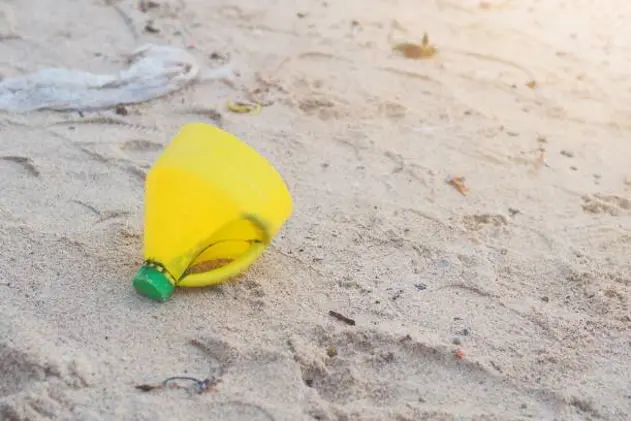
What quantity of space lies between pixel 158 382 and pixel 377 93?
1436 mm

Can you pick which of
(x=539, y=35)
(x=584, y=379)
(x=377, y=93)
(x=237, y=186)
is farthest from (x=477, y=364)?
(x=539, y=35)

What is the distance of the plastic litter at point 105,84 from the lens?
2.31 metres

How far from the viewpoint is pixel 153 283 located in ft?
4.96

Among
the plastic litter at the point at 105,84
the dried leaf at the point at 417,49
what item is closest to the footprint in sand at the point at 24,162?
the plastic litter at the point at 105,84

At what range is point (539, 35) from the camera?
310cm

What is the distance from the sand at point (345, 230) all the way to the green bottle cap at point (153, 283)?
0.10ft

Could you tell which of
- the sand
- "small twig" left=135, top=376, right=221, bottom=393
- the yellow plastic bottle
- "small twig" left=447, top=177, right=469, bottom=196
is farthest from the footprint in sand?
"small twig" left=447, top=177, right=469, bottom=196

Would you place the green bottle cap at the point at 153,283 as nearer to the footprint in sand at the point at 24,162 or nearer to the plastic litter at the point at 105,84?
the footprint in sand at the point at 24,162

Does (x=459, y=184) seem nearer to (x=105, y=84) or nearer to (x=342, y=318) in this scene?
(x=342, y=318)

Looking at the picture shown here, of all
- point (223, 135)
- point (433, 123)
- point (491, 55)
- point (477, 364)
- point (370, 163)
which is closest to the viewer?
point (477, 364)

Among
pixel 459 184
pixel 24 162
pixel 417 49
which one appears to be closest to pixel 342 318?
pixel 459 184

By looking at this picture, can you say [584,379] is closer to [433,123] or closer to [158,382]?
[158,382]

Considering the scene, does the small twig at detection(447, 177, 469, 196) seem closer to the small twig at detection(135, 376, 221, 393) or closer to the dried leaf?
the dried leaf

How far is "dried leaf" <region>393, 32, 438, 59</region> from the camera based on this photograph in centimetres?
282
